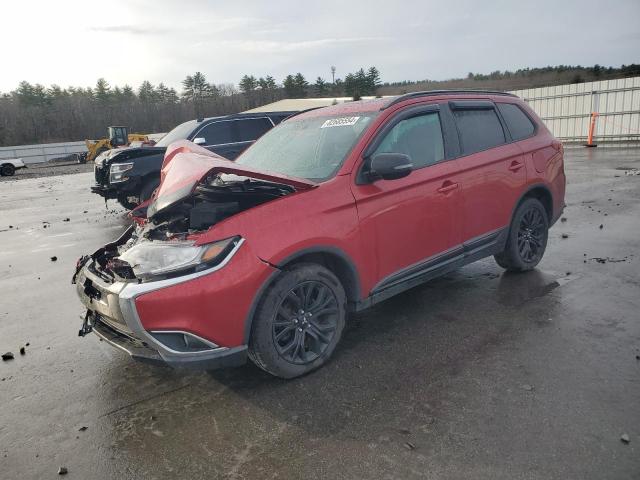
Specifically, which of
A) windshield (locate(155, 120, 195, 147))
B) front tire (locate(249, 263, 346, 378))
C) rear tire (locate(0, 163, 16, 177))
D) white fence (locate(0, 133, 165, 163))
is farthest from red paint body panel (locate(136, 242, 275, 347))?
white fence (locate(0, 133, 165, 163))

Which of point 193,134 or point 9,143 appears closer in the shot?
point 193,134

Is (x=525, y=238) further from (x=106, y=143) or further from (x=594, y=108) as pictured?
(x=106, y=143)

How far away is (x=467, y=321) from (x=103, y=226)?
824 cm

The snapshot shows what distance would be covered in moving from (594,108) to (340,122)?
2322 centimetres

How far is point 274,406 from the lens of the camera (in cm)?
297

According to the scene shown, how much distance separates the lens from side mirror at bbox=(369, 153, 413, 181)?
11.0 ft

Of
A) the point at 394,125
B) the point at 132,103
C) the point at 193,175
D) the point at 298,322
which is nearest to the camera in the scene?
the point at 193,175

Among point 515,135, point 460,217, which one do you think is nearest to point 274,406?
point 460,217

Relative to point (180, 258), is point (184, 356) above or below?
below

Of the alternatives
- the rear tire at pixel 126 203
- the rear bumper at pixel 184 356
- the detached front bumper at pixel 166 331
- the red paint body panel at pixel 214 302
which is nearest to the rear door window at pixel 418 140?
the red paint body panel at pixel 214 302

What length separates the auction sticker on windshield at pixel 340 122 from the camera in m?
3.97

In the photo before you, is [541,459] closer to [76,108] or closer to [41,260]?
[41,260]

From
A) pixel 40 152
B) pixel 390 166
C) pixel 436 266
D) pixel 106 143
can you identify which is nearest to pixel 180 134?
pixel 436 266

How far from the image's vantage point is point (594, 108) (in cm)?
2261
